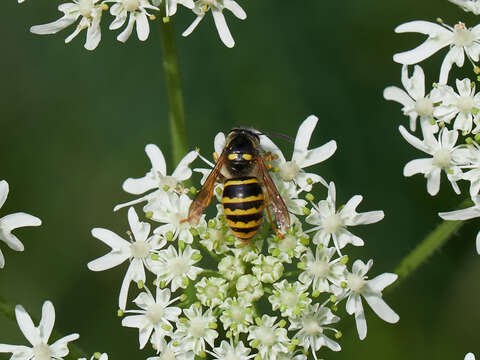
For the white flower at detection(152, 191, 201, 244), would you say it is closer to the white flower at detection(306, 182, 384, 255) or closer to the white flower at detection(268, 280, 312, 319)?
the white flower at detection(268, 280, 312, 319)

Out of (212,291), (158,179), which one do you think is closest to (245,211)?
(212,291)

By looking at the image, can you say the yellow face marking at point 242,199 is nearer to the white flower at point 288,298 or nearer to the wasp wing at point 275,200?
the wasp wing at point 275,200

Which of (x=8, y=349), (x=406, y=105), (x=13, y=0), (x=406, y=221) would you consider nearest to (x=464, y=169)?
(x=406, y=105)

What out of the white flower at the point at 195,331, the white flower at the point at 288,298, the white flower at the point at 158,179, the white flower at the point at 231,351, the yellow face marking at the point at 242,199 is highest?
the white flower at the point at 158,179

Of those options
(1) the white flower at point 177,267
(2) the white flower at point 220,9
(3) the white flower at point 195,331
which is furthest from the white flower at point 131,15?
(3) the white flower at point 195,331

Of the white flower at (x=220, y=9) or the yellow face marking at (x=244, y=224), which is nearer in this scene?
the yellow face marking at (x=244, y=224)

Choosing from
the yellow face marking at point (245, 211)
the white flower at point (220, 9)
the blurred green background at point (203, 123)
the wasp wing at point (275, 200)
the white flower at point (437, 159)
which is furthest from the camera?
the blurred green background at point (203, 123)
